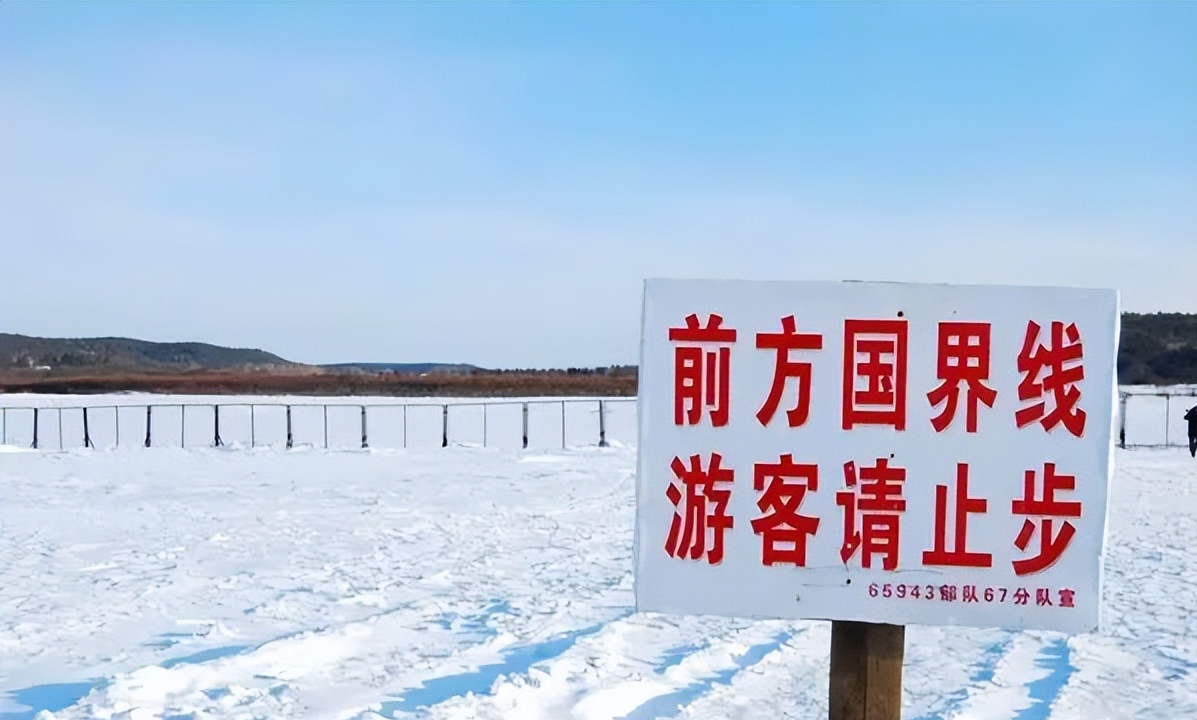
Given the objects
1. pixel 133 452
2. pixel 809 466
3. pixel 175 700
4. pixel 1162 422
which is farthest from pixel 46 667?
pixel 1162 422

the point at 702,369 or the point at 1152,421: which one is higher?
the point at 702,369

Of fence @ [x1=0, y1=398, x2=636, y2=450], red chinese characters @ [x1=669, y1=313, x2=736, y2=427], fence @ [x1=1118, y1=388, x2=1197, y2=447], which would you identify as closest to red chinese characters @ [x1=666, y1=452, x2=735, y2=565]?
red chinese characters @ [x1=669, y1=313, x2=736, y2=427]

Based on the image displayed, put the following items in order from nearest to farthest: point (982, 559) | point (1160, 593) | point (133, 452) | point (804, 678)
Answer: point (982, 559), point (804, 678), point (1160, 593), point (133, 452)

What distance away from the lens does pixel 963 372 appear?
2.43 meters

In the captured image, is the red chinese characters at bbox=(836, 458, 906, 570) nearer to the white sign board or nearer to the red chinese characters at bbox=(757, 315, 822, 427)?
the white sign board

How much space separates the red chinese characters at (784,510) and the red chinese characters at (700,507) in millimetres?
85

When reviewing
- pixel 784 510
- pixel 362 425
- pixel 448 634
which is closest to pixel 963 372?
pixel 784 510

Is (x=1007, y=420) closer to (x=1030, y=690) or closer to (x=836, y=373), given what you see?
(x=836, y=373)

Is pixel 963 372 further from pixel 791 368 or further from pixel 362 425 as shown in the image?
pixel 362 425

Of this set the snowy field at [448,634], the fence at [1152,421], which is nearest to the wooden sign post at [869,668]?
the snowy field at [448,634]

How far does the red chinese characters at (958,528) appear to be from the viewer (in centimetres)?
243

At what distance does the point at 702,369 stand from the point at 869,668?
892 mm

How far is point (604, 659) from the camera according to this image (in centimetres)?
525

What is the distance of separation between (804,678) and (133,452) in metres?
16.3
